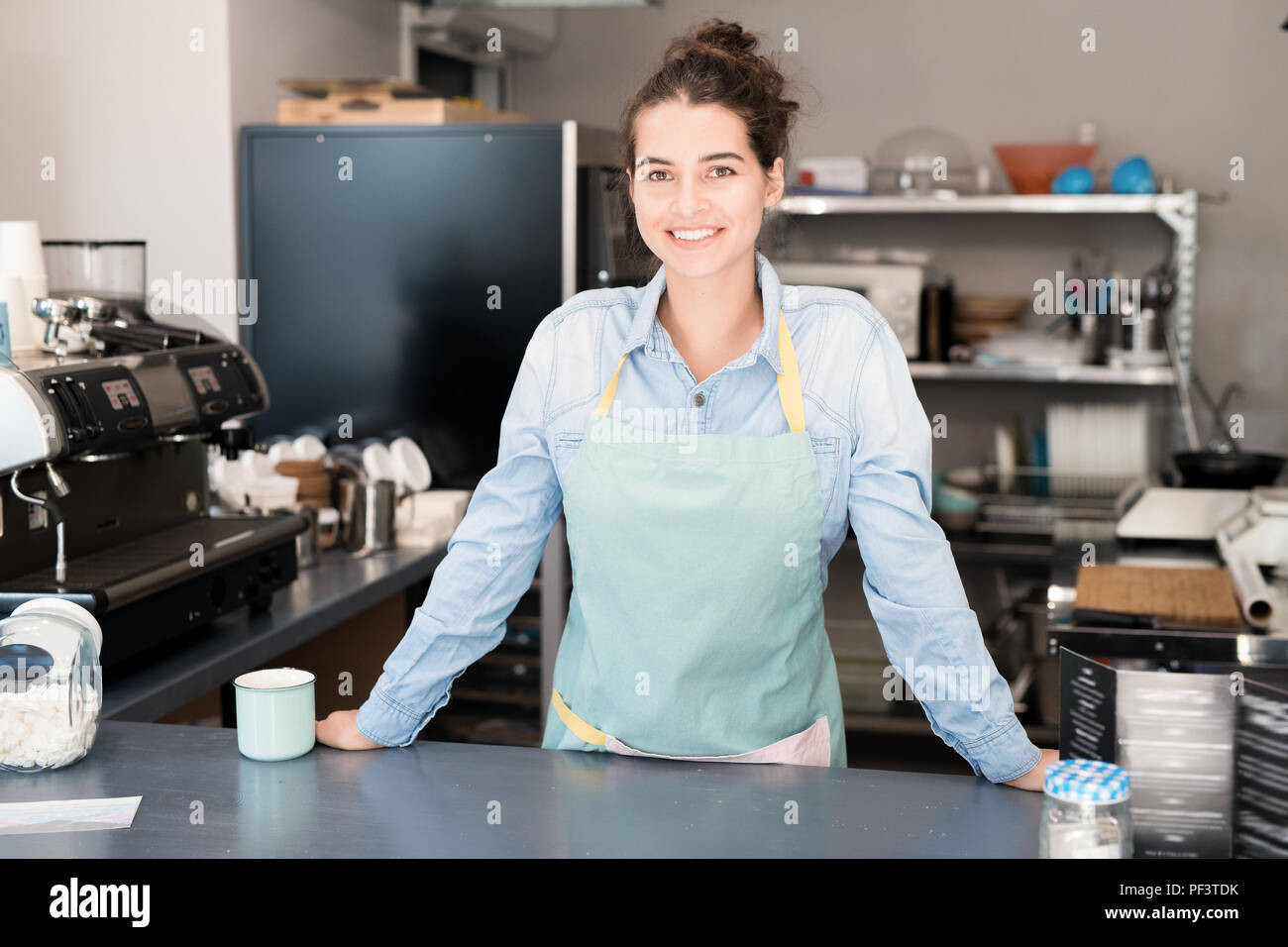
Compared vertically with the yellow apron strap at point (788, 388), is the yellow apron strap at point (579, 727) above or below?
below

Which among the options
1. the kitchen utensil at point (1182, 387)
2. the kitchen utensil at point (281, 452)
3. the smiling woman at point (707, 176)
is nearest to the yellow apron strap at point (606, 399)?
the smiling woman at point (707, 176)

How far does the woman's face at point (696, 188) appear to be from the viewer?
57.6 inches

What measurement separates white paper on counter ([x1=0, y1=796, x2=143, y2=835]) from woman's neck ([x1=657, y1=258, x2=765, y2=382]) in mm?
739

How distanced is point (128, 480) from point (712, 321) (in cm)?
100

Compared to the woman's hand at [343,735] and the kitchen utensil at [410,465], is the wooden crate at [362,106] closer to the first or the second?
the kitchen utensil at [410,465]

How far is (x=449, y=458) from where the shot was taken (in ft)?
→ 10.4

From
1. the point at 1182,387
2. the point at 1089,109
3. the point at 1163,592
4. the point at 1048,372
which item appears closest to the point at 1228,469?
the point at 1182,387

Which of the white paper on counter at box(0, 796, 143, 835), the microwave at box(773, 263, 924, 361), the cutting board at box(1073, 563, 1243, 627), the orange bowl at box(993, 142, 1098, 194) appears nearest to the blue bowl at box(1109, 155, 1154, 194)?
the orange bowl at box(993, 142, 1098, 194)

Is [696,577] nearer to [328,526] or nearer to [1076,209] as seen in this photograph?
[328,526]

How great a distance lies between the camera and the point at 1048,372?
3.86 metres

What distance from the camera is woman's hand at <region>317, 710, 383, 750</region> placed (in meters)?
1.42

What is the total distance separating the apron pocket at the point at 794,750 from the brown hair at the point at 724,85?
642 mm

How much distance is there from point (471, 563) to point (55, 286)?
1083 mm
